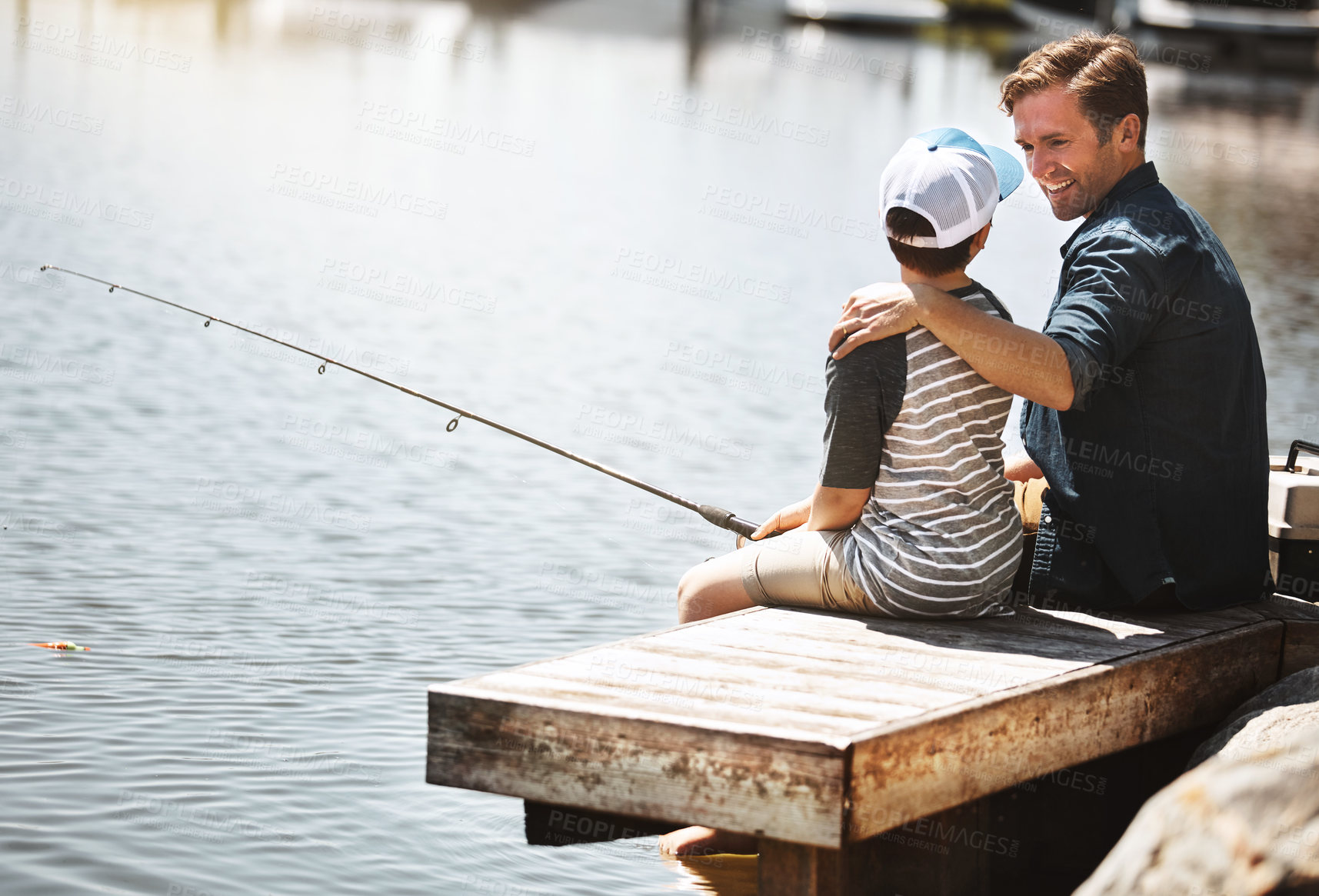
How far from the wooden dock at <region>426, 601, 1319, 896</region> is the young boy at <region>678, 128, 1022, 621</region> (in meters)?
0.10

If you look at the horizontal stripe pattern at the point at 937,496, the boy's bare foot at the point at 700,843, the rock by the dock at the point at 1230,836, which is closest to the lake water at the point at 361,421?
the boy's bare foot at the point at 700,843

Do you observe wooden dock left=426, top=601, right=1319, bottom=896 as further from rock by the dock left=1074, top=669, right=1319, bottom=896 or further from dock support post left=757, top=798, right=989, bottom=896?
rock by the dock left=1074, top=669, right=1319, bottom=896

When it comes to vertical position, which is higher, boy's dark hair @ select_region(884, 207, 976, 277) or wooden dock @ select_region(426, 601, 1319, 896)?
boy's dark hair @ select_region(884, 207, 976, 277)

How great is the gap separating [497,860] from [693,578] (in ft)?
2.69

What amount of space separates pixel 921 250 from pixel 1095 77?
576mm

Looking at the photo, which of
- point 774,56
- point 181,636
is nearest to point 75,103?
point 181,636

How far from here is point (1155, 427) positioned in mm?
3574

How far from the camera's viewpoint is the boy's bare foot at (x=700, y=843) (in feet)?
12.9

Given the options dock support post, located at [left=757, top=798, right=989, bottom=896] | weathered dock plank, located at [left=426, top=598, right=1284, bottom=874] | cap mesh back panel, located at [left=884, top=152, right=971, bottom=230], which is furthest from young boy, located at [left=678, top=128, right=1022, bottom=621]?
dock support post, located at [left=757, top=798, right=989, bottom=896]

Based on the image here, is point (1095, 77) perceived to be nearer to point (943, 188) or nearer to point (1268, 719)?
point (943, 188)

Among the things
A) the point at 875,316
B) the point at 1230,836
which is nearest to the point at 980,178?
the point at 875,316

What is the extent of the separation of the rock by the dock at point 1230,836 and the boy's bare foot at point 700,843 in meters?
1.31

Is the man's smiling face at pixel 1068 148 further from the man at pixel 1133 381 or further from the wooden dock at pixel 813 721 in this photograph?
the wooden dock at pixel 813 721

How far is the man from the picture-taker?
3486 mm
